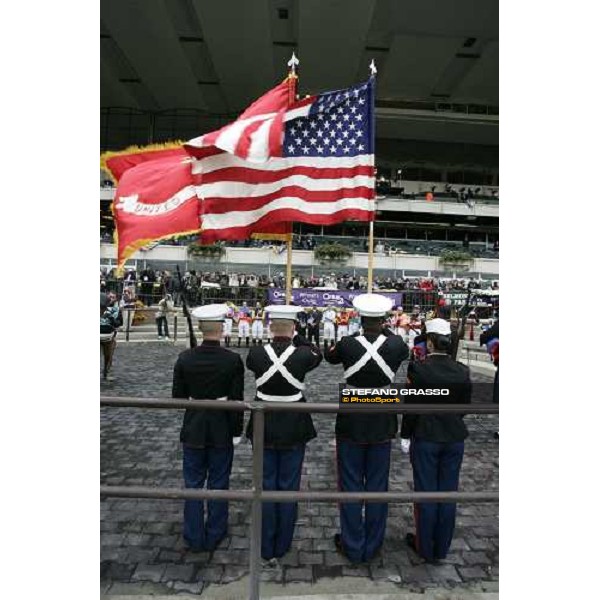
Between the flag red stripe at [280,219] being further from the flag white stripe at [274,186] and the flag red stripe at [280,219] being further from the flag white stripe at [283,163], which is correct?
the flag white stripe at [283,163]

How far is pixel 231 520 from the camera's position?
13.1ft

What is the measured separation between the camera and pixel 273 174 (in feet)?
13.5

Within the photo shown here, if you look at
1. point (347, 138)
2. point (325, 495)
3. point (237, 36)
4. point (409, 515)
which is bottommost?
point (409, 515)

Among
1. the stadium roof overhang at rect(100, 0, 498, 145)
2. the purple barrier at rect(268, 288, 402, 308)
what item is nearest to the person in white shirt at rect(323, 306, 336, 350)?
the purple barrier at rect(268, 288, 402, 308)

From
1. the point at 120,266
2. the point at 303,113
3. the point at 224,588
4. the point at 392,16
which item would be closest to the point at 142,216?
the point at 120,266

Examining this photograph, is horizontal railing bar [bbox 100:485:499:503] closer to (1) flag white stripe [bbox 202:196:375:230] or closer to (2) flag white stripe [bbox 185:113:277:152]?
(1) flag white stripe [bbox 202:196:375:230]

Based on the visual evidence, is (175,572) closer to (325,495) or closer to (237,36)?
(325,495)

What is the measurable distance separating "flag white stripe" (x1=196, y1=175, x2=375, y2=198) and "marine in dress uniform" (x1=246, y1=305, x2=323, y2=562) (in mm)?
1073

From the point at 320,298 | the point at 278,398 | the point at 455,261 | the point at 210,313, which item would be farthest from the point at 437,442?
the point at 455,261

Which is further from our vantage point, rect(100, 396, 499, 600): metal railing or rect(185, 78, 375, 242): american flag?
rect(185, 78, 375, 242): american flag

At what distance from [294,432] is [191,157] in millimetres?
2301

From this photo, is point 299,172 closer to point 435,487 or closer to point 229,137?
point 229,137

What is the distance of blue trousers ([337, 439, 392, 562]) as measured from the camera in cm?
339

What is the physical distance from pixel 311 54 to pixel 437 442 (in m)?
29.8
